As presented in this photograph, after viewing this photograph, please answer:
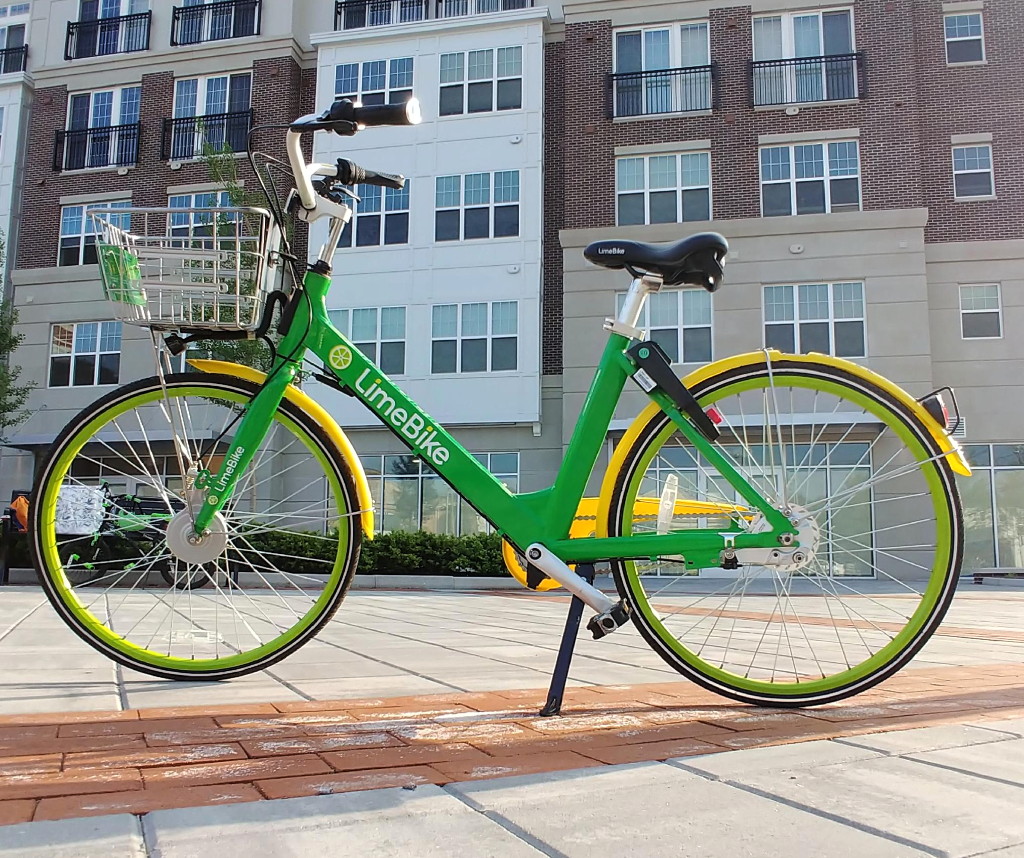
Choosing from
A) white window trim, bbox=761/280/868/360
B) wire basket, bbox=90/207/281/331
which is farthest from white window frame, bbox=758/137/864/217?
wire basket, bbox=90/207/281/331

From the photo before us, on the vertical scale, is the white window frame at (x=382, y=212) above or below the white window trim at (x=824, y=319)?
above

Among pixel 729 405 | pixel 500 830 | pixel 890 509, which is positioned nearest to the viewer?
pixel 500 830

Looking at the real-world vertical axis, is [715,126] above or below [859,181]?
above

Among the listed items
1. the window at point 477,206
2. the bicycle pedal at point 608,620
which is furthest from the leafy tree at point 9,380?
the bicycle pedal at point 608,620

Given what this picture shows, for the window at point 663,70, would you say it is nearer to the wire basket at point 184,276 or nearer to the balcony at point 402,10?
the balcony at point 402,10

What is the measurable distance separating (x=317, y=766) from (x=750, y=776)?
98cm

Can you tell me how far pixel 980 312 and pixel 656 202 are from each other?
7300 millimetres

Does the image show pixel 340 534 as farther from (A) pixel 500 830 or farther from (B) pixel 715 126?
(B) pixel 715 126

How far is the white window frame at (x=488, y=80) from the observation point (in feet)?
67.9

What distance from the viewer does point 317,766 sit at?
6.68ft

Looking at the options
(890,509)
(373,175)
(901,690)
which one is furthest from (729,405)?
(890,509)

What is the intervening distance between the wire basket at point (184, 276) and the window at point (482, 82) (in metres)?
19.1

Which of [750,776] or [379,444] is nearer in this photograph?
[750,776]

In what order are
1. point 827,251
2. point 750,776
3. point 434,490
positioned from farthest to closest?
point 434,490 → point 827,251 → point 750,776
